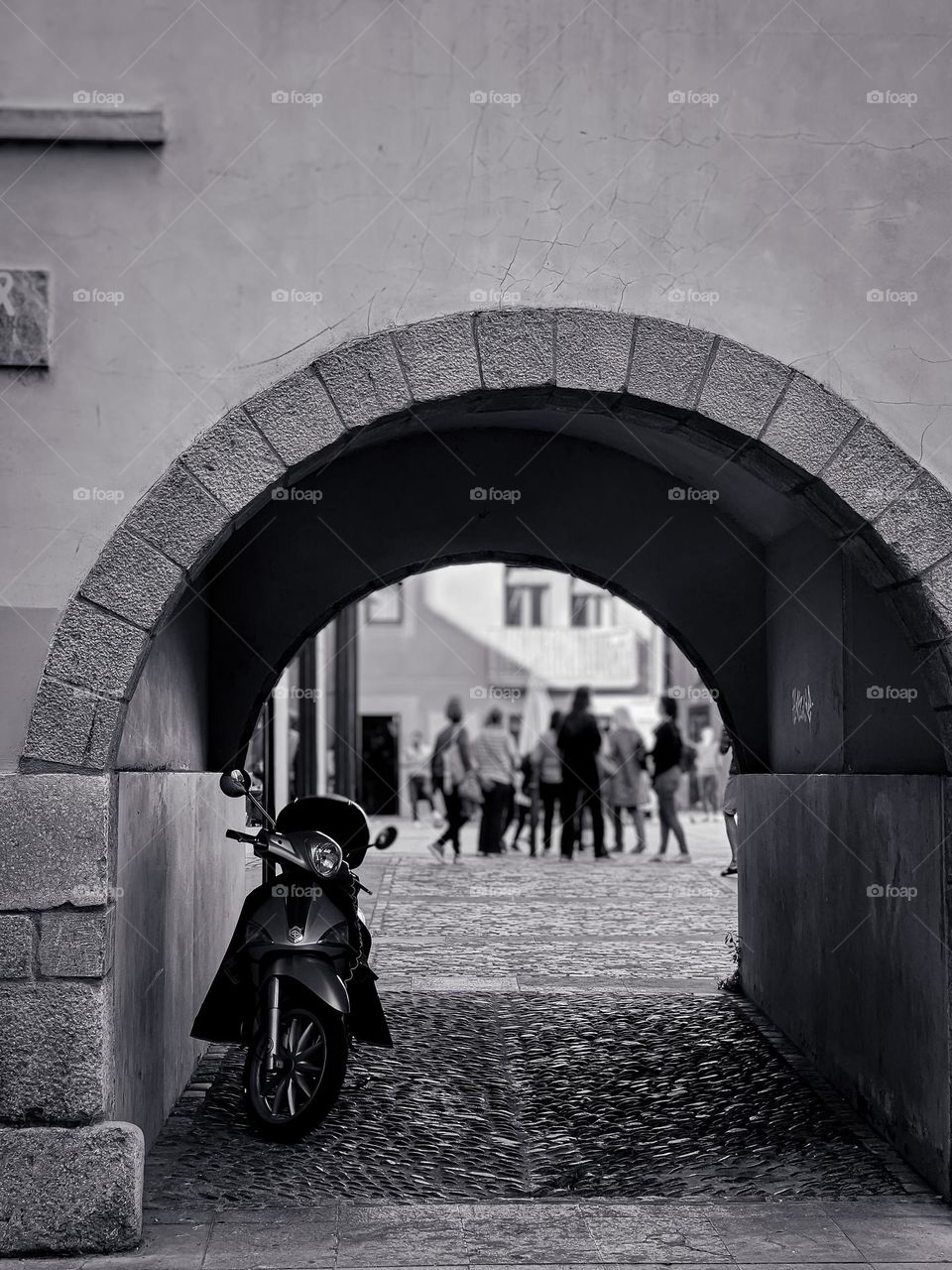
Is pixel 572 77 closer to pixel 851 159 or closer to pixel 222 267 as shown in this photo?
pixel 851 159

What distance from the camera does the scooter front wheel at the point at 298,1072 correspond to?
5.89 meters

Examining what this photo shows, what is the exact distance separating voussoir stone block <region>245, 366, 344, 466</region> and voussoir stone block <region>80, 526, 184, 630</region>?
521mm

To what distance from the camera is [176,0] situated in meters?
5.22

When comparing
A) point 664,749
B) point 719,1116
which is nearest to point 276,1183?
point 719,1116

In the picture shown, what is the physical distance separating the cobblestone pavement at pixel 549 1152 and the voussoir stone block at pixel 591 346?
103 inches

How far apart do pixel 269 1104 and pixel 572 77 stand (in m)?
3.69

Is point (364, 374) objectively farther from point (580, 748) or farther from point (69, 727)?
point (580, 748)
